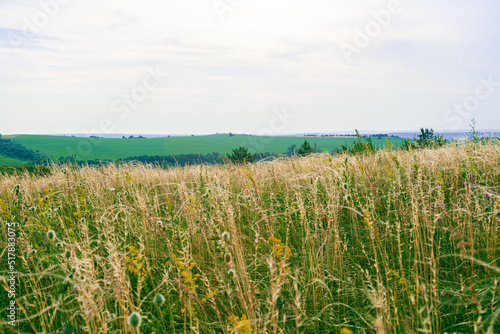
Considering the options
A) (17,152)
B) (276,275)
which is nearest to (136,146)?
(17,152)

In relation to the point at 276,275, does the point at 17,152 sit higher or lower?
higher

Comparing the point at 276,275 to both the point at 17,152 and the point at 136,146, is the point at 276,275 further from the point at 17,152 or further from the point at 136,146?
the point at 17,152

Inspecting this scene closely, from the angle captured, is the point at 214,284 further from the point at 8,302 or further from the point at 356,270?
the point at 8,302

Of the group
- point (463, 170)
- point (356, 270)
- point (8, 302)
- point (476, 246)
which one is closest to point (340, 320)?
point (356, 270)

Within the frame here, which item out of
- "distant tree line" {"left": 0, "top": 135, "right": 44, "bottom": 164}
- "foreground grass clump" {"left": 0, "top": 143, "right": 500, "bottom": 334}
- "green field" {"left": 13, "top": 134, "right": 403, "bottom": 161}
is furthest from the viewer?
"green field" {"left": 13, "top": 134, "right": 403, "bottom": 161}

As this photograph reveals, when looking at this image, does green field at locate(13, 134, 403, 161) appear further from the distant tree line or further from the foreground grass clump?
the foreground grass clump

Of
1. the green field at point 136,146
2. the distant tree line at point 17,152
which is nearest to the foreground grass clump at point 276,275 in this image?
the green field at point 136,146

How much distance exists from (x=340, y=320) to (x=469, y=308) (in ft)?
2.97

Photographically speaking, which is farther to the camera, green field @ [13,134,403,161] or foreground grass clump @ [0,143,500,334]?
green field @ [13,134,403,161]

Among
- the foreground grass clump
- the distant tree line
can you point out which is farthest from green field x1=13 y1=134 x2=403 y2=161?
the foreground grass clump

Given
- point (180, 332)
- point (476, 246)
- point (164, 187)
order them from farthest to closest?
point (164, 187)
point (476, 246)
point (180, 332)

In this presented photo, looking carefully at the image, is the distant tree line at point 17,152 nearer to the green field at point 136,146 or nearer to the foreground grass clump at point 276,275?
the green field at point 136,146

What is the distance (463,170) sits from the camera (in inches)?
168

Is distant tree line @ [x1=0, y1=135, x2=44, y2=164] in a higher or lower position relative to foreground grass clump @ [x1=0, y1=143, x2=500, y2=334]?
higher
